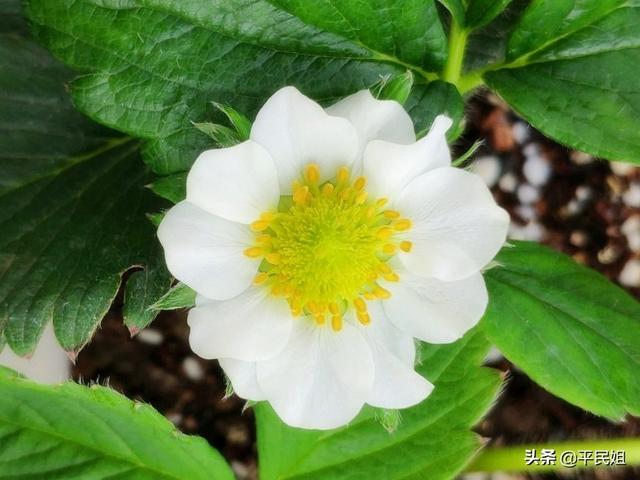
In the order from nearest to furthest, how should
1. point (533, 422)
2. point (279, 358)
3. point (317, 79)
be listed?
1. point (279, 358)
2. point (317, 79)
3. point (533, 422)

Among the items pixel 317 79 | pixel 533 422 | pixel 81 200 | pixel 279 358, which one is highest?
pixel 317 79

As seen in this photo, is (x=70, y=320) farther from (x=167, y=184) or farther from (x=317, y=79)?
(x=317, y=79)

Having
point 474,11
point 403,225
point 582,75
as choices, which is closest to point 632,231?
point 582,75

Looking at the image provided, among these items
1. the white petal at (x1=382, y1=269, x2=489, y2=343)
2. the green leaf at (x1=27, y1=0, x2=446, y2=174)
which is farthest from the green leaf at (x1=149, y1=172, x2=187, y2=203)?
the white petal at (x1=382, y1=269, x2=489, y2=343)

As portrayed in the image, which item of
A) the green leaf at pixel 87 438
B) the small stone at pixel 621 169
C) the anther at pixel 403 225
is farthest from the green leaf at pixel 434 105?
the small stone at pixel 621 169

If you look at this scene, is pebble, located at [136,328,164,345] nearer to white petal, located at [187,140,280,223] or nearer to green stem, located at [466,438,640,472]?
green stem, located at [466,438,640,472]

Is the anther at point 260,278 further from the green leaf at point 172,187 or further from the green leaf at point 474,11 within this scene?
the green leaf at point 474,11

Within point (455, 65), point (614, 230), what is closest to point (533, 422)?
point (614, 230)
